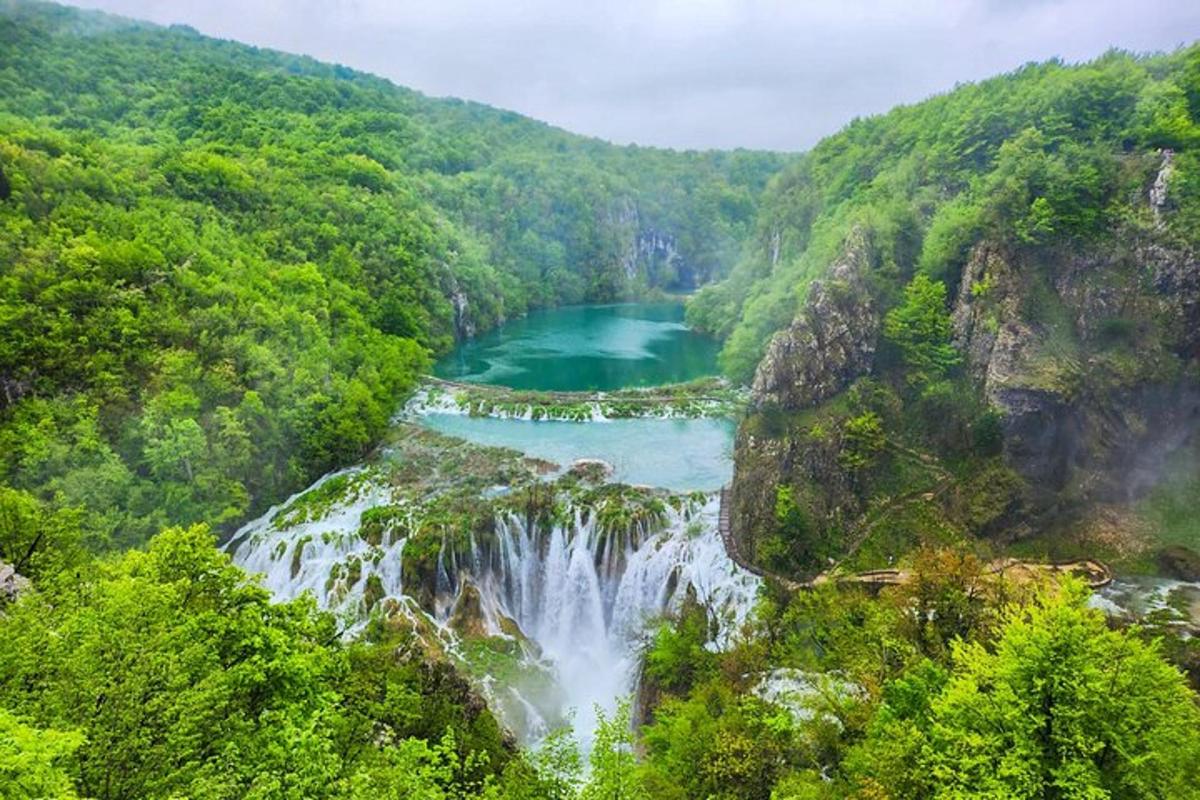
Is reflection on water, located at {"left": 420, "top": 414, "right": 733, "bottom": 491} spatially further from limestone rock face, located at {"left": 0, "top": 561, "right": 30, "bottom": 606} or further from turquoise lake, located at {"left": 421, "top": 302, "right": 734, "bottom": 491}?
limestone rock face, located at {"left": 0, "top": 561, "right": 30, "bottom": 606}

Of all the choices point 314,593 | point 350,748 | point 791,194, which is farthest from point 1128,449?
point 791,194

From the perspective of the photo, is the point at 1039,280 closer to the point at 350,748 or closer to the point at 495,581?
the point at 495,581

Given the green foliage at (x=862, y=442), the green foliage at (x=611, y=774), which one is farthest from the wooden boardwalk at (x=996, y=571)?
the green foliage at (x=611, y=774)

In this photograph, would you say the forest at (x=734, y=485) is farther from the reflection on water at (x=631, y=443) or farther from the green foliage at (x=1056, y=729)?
the reflection on water at (x=631, y=443)

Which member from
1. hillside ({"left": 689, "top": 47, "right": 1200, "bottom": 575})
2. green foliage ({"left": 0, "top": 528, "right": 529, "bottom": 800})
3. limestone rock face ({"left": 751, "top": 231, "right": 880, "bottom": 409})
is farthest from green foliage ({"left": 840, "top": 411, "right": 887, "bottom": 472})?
green foliage ({"left": 0, "top": 528, "right": 529, "bottom": 800})

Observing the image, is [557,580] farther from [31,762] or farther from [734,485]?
[31,762]

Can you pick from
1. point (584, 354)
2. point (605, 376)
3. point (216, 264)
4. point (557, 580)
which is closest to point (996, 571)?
point (557, 580)

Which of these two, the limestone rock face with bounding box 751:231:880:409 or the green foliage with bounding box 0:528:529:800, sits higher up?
the limestone rock face with bounding box 751:231:880:409
